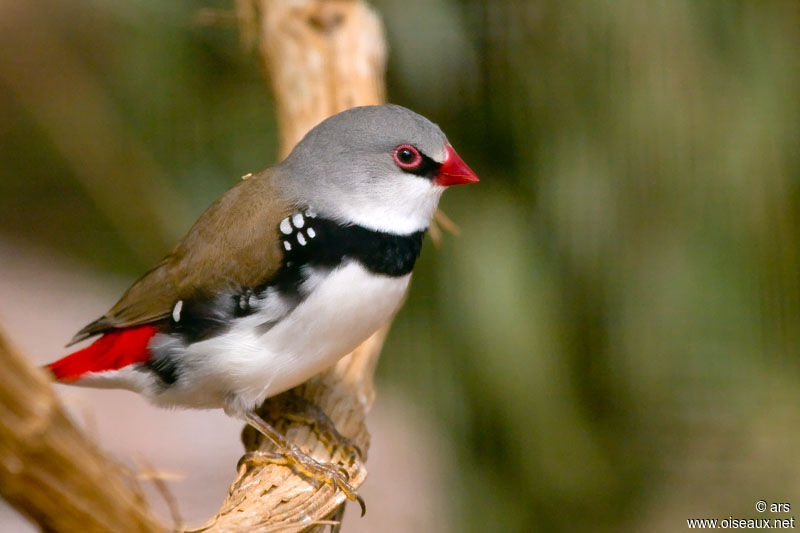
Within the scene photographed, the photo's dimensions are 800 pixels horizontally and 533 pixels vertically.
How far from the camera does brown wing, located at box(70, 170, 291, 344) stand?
6.00ft

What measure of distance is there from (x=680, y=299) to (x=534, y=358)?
0.55m

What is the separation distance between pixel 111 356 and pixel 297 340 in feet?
1.40

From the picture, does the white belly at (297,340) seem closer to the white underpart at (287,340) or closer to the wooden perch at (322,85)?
the white underpart at (287,340)

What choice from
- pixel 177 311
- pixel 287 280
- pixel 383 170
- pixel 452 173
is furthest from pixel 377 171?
pixel 177 311

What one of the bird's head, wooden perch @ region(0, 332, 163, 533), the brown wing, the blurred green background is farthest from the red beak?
the blurred green background

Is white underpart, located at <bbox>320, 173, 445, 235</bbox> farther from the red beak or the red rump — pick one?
the red rump

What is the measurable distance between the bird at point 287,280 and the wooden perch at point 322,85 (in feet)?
0.44

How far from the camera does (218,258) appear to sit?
6.11 feet

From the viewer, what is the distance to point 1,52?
517cm

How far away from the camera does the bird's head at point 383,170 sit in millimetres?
1876

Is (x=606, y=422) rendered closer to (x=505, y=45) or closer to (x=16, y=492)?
(x=505, y=45)

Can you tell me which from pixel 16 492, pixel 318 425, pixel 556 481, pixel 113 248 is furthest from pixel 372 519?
pixel 16 492

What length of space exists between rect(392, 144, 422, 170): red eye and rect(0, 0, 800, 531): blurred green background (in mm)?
1562

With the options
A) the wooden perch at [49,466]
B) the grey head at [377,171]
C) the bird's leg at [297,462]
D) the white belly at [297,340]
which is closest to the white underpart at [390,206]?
the grey head at [377,171]
